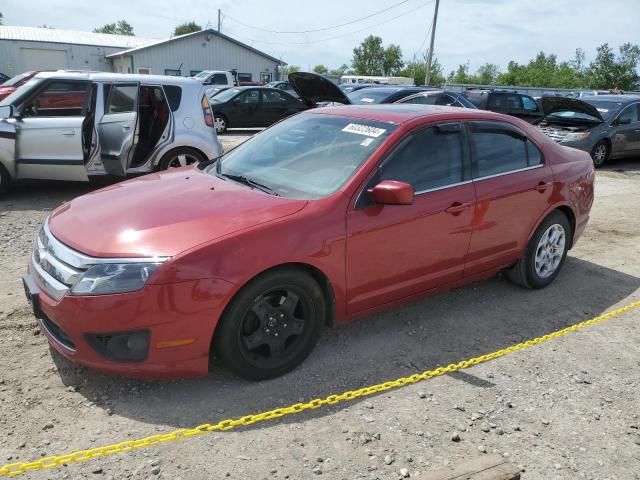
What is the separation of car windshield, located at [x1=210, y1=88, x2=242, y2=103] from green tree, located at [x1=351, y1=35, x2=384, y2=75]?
76407 mm

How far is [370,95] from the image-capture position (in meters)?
12.3

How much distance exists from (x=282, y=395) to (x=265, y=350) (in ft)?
0.90

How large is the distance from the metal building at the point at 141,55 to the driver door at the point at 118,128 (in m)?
28.7

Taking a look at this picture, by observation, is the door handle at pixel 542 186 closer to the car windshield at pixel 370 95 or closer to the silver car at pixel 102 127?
the silver car at pixel 102 127

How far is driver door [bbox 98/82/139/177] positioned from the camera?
7.40 meters

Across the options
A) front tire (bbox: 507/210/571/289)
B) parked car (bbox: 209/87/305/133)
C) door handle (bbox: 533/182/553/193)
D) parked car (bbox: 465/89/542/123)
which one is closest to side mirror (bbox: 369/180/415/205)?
door handle (bbox: 533/182/553/193)

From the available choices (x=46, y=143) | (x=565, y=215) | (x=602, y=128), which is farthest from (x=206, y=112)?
(x=602, y=128)

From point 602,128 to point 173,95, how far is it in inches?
370

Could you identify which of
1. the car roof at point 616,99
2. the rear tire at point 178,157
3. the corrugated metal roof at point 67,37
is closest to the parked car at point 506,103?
the car roof at point 616,99

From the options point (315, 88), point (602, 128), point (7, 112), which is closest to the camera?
point (7, 112)

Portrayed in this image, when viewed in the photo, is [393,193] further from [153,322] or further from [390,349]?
[153,322]

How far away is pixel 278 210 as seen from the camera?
3.23 metres

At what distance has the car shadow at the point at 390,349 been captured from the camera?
3033mm

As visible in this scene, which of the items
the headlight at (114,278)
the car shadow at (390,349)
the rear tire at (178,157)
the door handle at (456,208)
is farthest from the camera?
the rear tire at (178,157)
